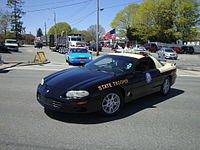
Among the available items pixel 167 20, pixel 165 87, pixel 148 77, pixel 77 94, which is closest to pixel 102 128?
pixel 77 94

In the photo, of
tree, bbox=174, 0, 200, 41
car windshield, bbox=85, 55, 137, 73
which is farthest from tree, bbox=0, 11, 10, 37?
car windshield, bbox=85, 55, 137, 73

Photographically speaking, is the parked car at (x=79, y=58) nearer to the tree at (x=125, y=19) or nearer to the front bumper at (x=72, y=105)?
the front bumper at (x=72, y=105)

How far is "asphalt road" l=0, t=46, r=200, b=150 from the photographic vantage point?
3.18 metres

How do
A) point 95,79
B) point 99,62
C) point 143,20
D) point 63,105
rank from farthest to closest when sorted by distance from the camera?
point 143,20, point 99,62, point 95,79, point 63,105

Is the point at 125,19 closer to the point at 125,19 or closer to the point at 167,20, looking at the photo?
the point at 125,19

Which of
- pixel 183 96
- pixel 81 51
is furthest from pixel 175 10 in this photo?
pixel 183 96

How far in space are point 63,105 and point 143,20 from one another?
49092 millimetres

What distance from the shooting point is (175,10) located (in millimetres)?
44781

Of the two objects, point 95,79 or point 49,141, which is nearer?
point 49,141

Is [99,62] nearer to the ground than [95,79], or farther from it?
farther from it

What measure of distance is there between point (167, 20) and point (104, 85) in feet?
154

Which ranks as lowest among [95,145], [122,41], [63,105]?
[95,145]

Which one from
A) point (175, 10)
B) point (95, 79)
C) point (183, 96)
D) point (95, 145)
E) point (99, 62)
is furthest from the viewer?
point (175, 10)

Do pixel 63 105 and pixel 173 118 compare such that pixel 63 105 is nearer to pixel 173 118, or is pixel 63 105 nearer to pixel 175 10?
pixel 173 118
